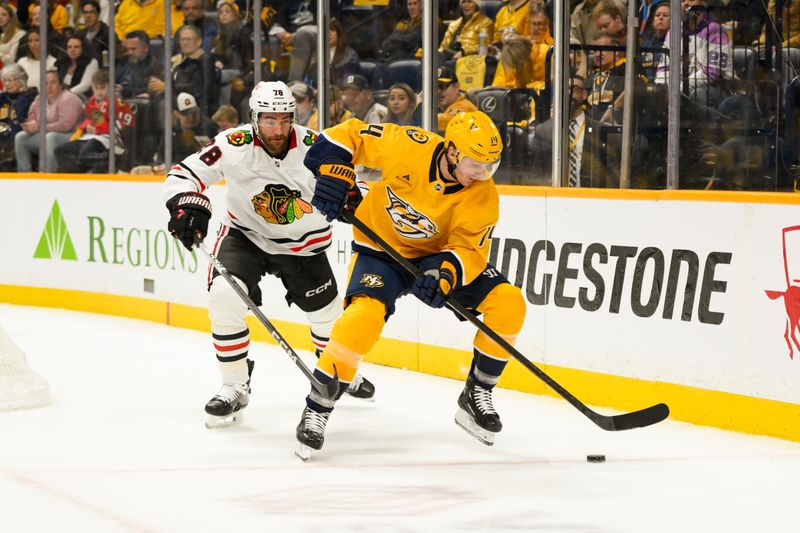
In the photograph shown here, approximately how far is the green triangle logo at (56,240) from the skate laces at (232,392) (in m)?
4.22

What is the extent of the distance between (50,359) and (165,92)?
7.49 ft

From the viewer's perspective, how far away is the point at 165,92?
799cm

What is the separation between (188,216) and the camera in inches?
178

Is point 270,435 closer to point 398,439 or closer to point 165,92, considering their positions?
point 398,439

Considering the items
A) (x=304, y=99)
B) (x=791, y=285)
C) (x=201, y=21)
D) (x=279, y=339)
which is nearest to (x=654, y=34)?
(x=791, y=285)

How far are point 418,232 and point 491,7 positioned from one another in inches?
76.7

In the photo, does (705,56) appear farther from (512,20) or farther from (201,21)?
(201,21)

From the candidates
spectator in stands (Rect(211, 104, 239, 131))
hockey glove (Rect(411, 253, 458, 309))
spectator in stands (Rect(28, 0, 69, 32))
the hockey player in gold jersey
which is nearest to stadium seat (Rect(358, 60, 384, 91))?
spectator in stands (Rect(211, 104, 239, 131))

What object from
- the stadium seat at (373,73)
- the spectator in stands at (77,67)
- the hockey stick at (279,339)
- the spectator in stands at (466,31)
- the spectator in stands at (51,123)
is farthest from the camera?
the spectator in stands at (51,123)

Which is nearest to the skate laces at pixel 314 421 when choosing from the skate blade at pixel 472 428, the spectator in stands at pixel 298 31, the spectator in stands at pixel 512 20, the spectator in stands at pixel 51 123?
the skate blade at pixel 472 428

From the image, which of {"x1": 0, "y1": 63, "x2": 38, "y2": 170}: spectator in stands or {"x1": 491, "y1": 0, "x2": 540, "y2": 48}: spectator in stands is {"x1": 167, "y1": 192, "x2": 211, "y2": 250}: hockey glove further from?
{"x1": 0, "y1": 63, "x2": 38, "y2": 170}: spectator in stands

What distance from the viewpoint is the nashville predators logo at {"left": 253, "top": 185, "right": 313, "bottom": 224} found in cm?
471

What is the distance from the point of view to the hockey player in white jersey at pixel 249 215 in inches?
179

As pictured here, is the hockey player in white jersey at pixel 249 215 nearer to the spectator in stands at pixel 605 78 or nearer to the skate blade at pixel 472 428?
the skate blade at pixel 472 428
